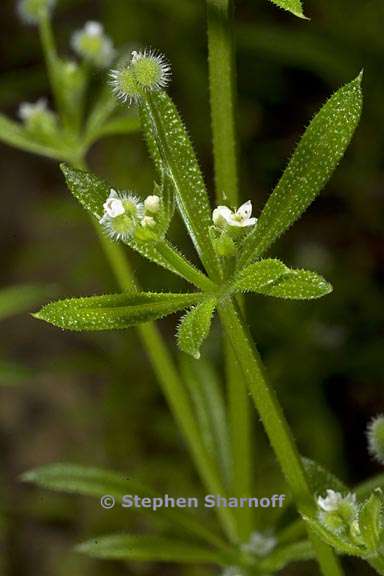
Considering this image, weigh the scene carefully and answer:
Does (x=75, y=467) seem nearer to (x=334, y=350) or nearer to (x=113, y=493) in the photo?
(x=113, y=493)

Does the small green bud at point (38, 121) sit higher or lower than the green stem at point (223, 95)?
Answer: higher

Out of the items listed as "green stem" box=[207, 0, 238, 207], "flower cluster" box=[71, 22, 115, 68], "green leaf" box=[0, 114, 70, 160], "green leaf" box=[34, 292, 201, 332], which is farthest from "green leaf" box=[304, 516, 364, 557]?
"flower cluster" box=[71, 22, 115, 68]

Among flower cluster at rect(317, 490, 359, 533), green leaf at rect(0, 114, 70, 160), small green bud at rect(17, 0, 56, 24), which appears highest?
small green bud at rect(17, 0, 56, 24)

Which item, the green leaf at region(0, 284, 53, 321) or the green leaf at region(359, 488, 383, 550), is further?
the green leaf at region(0, 284, 53, 321)

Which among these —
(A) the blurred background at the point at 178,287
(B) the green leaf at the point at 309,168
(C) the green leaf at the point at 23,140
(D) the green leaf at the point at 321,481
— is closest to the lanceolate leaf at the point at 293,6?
(B) the green leaf at the point at 309,168

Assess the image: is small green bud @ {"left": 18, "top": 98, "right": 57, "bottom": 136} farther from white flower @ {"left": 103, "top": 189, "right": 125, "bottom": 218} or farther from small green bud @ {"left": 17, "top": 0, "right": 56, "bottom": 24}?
white flower @ {"left": 103, "top": 189, "right": 125, "bottom": 218}

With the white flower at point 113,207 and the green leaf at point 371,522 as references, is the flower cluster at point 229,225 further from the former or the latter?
the green leaf at point 371,522
